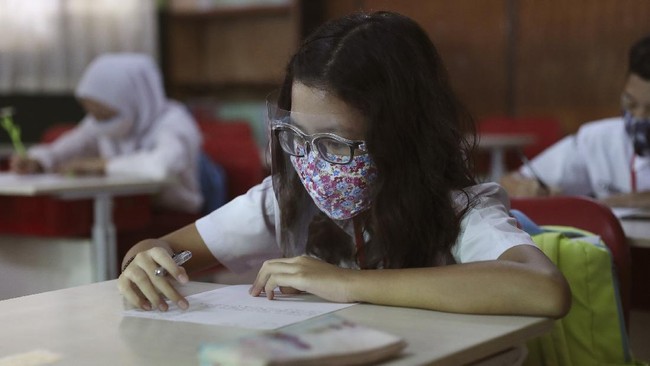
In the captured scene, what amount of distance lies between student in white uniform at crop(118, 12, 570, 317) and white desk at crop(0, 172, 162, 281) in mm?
2103

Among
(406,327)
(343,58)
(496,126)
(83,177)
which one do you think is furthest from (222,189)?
(406,327)

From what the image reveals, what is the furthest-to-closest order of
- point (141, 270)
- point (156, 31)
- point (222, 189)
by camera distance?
1. point (156, 31)
2. point (222, 189)
3. point (141, 270)

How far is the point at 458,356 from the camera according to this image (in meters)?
1.06

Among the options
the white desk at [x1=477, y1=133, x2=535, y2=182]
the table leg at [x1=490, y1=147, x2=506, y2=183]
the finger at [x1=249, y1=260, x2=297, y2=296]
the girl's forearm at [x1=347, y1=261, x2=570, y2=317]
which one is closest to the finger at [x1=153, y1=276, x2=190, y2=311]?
the finger at [x1=249, y1=260, x2=297, y2=296]

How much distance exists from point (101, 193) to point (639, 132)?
1935 millimetres

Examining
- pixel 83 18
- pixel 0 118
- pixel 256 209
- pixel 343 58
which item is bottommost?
pixel 0 118

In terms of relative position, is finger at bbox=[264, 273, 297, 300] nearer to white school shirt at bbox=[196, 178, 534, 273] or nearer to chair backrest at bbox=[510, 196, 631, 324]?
white school shirt at bbox=[196, 178, 534, 273]

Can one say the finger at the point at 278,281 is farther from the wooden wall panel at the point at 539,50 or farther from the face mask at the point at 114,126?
the wooden wall panel at the point at 539,50

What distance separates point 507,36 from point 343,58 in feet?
15.8

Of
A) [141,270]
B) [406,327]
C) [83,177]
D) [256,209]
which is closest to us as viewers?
[406,327]

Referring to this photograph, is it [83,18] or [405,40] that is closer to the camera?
[405,40]

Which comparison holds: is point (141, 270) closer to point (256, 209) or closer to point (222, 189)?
point (256, 209)

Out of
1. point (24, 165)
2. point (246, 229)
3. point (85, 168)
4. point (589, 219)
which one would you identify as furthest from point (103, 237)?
point (589, 219)

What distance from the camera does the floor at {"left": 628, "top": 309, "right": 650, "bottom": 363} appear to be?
7.34 feet
